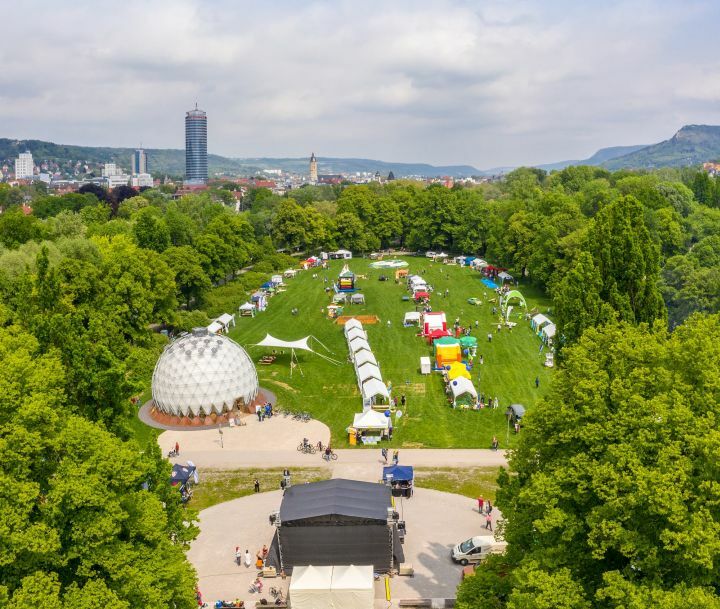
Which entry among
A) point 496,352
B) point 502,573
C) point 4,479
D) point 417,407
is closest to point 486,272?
point 496,352

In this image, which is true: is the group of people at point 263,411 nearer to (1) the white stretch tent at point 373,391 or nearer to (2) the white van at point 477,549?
(1) the white stretch tent at point 373,391

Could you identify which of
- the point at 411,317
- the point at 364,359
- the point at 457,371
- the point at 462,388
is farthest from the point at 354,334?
the point at 462,388

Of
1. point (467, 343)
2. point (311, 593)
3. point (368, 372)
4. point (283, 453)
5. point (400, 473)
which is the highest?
point (467, 343)

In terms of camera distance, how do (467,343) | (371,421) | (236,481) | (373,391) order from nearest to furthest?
(236,481)
(371,421)
(373,391)
(467,343)

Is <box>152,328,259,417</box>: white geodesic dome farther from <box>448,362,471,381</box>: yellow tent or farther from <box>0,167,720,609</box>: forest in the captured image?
<box>448,362,471,381</box>: yellow tent

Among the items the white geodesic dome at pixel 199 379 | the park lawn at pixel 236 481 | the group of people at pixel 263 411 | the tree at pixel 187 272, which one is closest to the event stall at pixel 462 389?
the group of people at pixel 263 411

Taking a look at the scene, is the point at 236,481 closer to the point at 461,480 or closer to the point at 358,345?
the point at 461,480

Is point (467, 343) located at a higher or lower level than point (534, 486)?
lower
